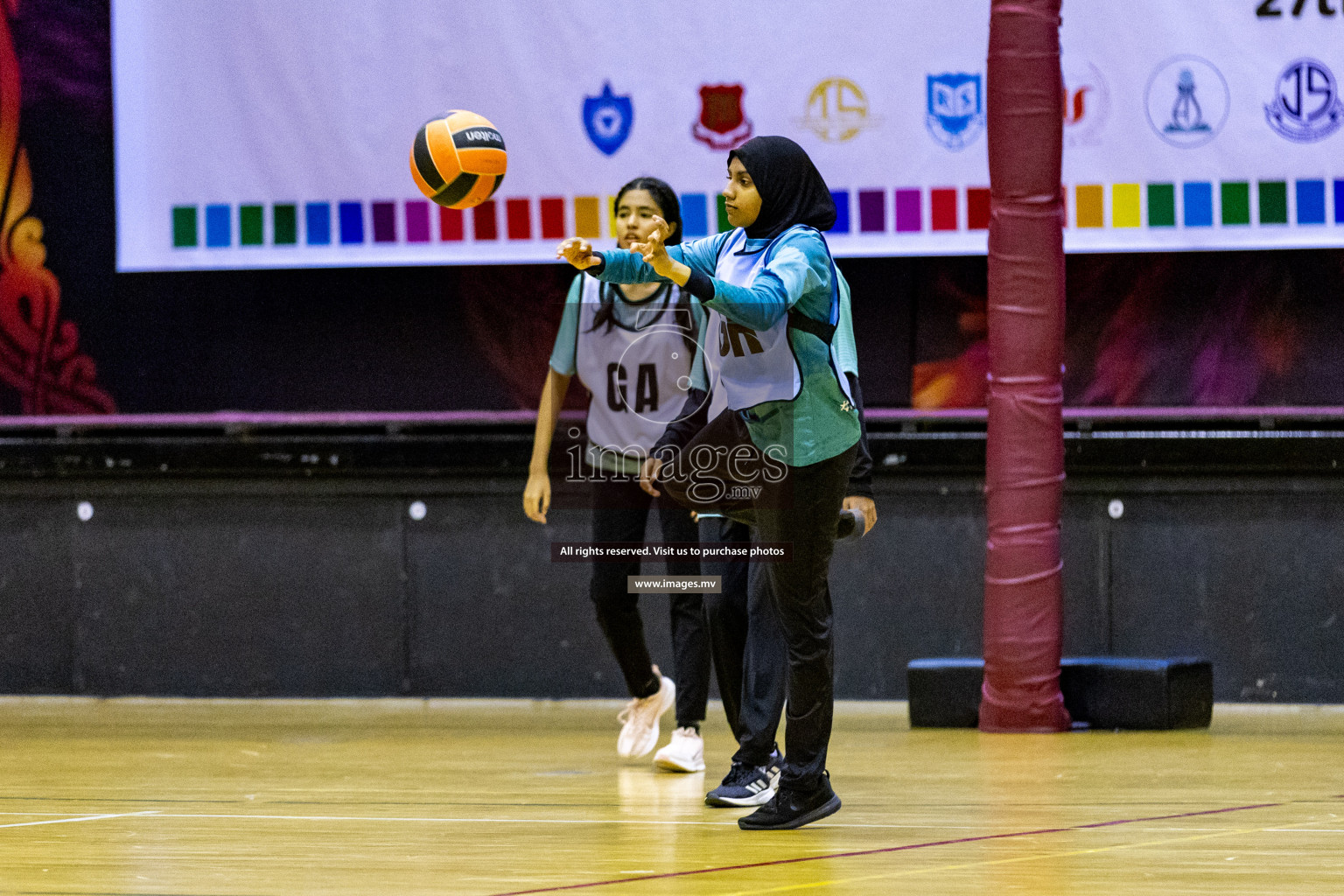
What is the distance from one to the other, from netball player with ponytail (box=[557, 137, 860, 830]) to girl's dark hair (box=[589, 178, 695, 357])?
1.05 meters

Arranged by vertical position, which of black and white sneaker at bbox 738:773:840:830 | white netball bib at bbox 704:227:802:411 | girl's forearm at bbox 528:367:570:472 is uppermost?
white netball bib at bbox 704:227:802:411

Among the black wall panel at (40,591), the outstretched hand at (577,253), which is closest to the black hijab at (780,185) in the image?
the outstretched hand at (577,253)

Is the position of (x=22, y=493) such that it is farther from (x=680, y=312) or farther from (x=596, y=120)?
(x=680, y=312)

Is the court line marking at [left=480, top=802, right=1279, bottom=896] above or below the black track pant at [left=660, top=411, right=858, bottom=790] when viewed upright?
below

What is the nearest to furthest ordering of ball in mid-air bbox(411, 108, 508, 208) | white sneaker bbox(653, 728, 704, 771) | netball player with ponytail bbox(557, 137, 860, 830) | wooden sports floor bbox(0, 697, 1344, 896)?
wooden sports floor bbox(0, 697, 1344, 896), netball player with ponytail bbox(557, 137, 860, 830), ball in mid-air bbox(411, 108, 508, 208), white sneaker bbox(653, 728, 704, 771)

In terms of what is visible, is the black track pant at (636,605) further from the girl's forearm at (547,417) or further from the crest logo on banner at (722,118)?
the crest logo on banner at (722,118)

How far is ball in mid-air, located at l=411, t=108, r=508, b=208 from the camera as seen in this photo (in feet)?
14.4

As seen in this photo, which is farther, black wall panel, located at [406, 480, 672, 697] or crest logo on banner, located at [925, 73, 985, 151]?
black wall panel, located at [406, 480, 672, 697]

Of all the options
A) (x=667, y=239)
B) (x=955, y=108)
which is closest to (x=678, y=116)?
(x=955, y=108)

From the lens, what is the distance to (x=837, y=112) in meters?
6.56

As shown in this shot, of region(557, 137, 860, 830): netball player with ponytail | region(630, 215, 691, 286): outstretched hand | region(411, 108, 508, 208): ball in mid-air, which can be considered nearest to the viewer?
region(630, 215, 691, 286): outstretched hand

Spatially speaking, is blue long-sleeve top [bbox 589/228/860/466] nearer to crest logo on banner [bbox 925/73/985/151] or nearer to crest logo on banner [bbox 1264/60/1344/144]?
crest logo on banner [bbox 925/73/985/151]

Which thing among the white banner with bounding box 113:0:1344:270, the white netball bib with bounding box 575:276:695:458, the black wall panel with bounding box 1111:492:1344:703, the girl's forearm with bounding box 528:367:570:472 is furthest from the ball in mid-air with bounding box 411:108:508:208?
the black wall panel with bounding box 1111:492:1344:703

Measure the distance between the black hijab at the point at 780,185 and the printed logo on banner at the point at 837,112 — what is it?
9.24 ft
